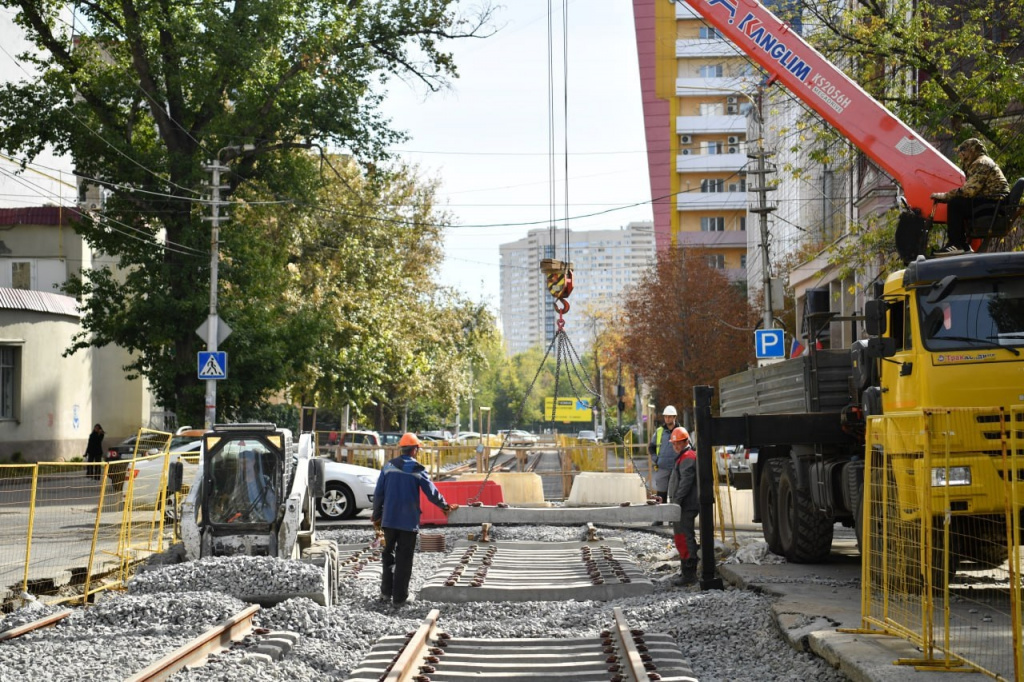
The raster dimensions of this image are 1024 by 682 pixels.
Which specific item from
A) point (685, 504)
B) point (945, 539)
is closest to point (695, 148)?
point (685, 504)

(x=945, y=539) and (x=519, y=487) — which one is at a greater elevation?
(x=945, y=539)

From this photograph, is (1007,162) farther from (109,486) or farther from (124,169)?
(124,169)

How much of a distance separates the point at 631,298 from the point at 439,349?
1267 centimetres

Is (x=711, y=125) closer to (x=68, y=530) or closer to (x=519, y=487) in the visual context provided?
(x=519, y=487)

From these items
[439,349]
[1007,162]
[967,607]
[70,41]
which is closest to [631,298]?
[439,349]

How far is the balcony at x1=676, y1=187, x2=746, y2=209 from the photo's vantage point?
312 feet

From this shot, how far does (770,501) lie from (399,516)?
5.85 meters

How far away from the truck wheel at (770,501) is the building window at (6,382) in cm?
→ 2940

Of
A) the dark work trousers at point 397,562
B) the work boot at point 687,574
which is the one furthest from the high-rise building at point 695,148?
the dark work trousers at point 397,562

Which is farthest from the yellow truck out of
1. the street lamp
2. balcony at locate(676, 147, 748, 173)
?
balcony at locate(676, 147, 748, 173)

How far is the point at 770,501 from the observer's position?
55.7ft

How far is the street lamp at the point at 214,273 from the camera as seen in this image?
3166cm

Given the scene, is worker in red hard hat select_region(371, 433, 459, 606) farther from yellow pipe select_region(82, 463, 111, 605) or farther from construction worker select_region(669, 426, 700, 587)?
yellow pipe select_region(82, 463, 111, 605)

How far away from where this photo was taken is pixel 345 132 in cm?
3409
